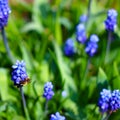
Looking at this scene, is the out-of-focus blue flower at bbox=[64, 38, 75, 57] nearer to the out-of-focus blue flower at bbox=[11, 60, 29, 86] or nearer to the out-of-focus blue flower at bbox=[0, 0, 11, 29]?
the out-of-focus blue flower at bbox=[0, 0, 11, 29]

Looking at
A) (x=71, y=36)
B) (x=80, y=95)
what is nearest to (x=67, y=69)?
(x=80, y=95)

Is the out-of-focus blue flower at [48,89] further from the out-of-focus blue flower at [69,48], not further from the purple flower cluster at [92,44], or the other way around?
the out-of-focus blue flower at [69,48]

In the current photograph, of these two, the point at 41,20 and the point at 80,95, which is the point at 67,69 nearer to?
the point at 80,95

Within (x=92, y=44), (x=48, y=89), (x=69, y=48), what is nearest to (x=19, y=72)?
(x=48, y=89)

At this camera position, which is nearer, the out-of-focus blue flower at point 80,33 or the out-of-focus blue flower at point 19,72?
the out-of-focus blue flower at point 19,72

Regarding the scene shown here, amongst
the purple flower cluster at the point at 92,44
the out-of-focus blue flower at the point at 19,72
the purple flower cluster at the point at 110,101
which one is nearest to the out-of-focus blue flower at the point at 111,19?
the purple flower cluster at the point at 92,44

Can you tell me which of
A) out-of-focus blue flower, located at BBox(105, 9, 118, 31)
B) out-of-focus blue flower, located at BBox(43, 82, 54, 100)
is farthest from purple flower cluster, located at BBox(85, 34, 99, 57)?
out-of-focus blue flower, located at BBox(43, 82, 54, 100)

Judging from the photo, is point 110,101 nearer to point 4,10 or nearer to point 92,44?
point 92,44
